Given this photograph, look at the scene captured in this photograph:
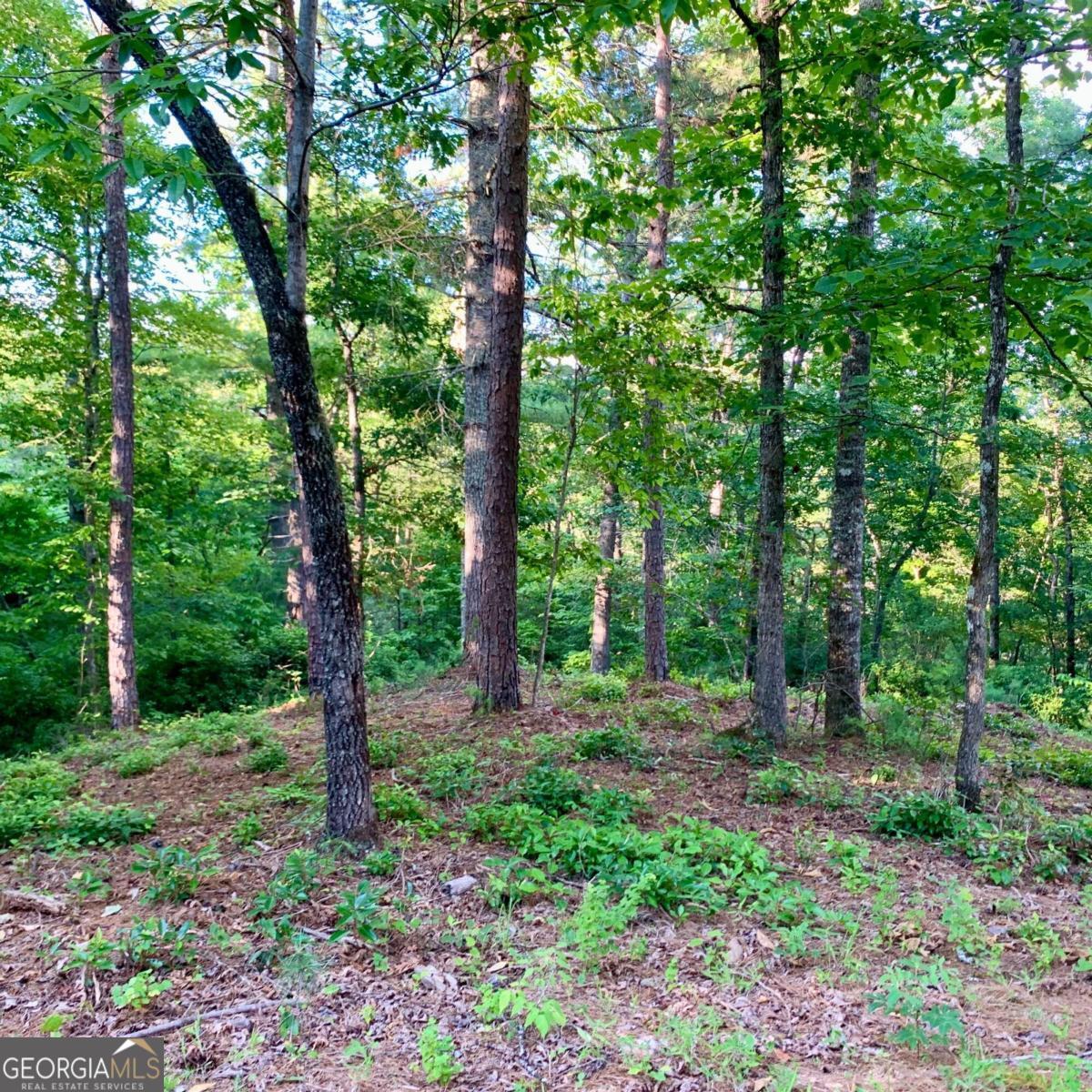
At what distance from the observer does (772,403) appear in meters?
5.82

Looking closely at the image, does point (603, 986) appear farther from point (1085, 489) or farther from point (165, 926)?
point (1085, 489)

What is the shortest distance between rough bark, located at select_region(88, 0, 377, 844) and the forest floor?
43cm

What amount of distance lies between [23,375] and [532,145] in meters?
8.73

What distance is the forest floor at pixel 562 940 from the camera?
261cm

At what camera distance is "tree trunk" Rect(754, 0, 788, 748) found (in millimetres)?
5727

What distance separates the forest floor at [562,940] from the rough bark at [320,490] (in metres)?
0.43

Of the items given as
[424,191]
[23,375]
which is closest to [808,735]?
[424,191]

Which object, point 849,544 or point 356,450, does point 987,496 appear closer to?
point 849,544

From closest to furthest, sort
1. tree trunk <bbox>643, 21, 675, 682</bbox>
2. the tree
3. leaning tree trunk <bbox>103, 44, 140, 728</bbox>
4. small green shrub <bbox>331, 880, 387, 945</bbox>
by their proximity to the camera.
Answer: small green shrub <bbox>331, 880, 387, 945</bbox> < the tree < leaning tree trunk <bbox>103, 44, 140, 728</bbox> < tree trunk <bbox>643, 21, 675, 682</bbox>

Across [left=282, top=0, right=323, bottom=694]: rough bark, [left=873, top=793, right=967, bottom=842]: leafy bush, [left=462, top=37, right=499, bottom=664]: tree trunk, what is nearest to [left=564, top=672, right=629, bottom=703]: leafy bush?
[left=462, top=37, right=499, bottom=664]: tree trunk

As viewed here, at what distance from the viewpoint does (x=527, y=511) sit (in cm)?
1138

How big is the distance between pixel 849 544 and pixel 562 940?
198 inches

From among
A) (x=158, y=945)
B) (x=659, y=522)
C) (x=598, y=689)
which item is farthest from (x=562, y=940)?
(x=659, y=522)

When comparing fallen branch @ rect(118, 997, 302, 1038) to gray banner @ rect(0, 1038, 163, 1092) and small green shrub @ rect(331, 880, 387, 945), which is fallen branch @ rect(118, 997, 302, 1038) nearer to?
gray banner @ rect(0, 1038, 163, 1092)
